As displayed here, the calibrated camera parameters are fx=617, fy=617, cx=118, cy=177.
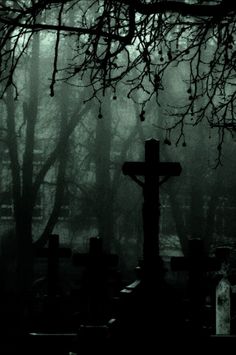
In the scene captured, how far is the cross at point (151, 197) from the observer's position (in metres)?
6.30

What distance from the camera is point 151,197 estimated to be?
6594mm

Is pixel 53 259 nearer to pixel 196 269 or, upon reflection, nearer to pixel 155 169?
pixel 196 269

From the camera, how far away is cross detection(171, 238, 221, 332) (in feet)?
23.1

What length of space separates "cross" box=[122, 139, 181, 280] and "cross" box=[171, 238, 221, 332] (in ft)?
3.16

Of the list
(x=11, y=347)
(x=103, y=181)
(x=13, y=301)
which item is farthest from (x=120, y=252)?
(x=11, y=347)

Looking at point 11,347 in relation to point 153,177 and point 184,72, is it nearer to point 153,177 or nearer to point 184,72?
point 153,177

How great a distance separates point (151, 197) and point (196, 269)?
4.34 feet

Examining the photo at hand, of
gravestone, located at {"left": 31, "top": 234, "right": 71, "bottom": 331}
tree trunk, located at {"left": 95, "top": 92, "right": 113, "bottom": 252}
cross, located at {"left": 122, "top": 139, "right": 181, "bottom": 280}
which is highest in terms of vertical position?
tree trunk, located at {"left": 95, "top": 92, "right": 113, "bottom": 252}

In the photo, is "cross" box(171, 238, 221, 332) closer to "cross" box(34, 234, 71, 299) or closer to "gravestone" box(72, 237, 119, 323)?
"gravestone" box(72, 237, 119, 323)

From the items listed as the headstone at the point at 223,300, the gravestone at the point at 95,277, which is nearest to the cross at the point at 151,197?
the gravestone at the point at 95,277

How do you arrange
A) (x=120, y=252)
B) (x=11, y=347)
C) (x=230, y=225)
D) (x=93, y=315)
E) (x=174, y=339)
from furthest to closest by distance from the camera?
(x=120, y=252), (x=230, y=225), (x=11, y=347), (x=93, y=315), (x=174, y=339)

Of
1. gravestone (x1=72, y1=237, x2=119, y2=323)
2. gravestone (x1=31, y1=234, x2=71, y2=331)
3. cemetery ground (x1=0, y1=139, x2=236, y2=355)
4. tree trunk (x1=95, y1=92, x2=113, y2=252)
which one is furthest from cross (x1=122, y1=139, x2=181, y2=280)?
tree trunk (x1=95, y1=92, x2=113, y2=252)

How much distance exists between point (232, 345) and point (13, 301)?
9.72m

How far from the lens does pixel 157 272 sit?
620 centimetres
